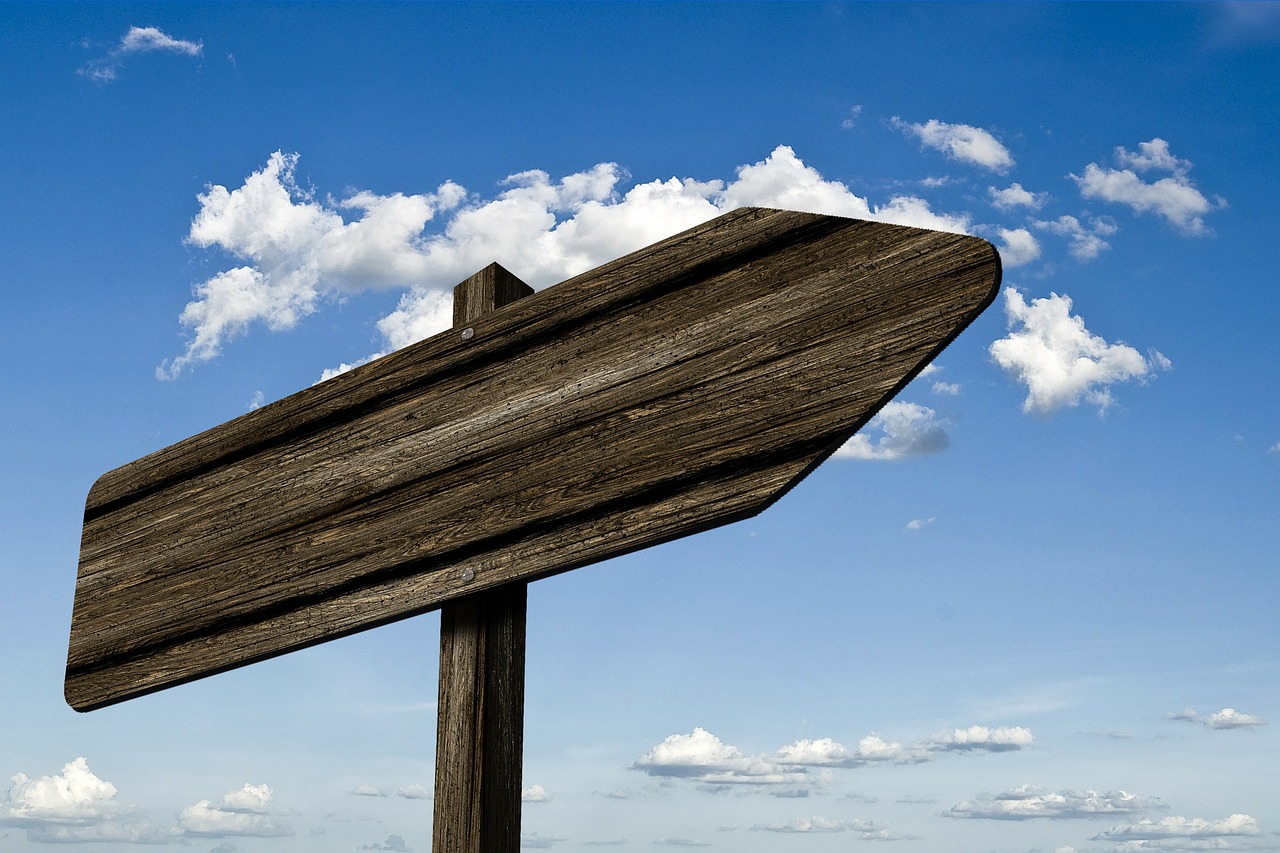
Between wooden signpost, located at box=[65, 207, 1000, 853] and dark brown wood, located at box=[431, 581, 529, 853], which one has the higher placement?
wooden signpost, located at box=[65, 207, 1000, 853]

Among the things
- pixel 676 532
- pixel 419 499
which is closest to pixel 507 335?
pixel 419 499

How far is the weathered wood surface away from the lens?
1805mm

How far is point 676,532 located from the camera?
6.10 feet

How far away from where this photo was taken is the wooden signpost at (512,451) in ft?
5.94

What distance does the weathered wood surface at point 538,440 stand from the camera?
180cm

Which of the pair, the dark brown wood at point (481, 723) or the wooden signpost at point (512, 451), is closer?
the wooden signpost at point (512, 451)

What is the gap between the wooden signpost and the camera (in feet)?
5.94

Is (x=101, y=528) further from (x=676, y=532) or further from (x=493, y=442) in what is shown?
(x=676, y=532)

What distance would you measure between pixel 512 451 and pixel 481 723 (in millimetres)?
517

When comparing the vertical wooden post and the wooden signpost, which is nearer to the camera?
the wooden signpost

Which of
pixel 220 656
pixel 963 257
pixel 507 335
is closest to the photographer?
pixel 963 257

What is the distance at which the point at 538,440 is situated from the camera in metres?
2.07

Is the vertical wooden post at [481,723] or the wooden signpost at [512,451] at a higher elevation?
the wooden signpost at [512,451]

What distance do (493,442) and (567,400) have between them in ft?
0.61
